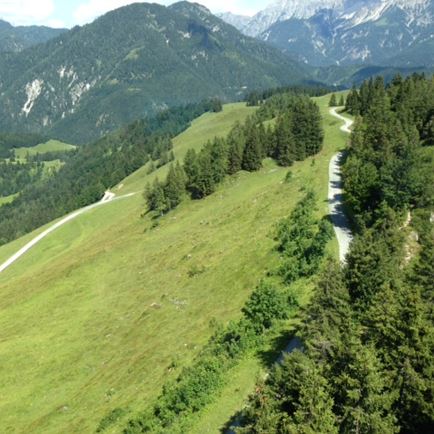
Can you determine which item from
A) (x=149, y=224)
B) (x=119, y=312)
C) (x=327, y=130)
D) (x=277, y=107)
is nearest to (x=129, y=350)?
(x=119, y=312)

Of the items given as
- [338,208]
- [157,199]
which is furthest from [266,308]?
[157,199]

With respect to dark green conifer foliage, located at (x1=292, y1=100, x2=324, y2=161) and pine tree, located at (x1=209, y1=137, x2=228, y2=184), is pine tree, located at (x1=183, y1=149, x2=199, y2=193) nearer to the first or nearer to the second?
pine tree, located at (x1=209, y1=137, x2=228, y2=184)

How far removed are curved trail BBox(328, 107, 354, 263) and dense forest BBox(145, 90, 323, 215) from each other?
41.9 ft

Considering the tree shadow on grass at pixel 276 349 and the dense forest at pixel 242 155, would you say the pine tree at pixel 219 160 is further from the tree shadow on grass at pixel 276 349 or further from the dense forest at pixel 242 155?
the tree shadow on grass at pixel 276 349

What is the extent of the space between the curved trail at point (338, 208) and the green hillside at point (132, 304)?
1194 millimetres

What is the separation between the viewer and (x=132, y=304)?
6216cm

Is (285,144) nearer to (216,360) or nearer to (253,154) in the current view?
Answer: (253,154)

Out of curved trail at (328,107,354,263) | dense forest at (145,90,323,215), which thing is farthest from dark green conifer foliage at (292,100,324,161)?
curved trail at (328,107,354,263)

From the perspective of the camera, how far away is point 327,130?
121562 millimetres

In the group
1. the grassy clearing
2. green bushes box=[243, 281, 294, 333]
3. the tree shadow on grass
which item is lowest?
the grassy clearing

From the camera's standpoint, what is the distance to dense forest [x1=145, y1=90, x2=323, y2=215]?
104 m

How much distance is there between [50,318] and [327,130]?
265 feet

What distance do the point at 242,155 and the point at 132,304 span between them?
5626 cm

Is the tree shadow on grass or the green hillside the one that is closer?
the tree shadow on grass
